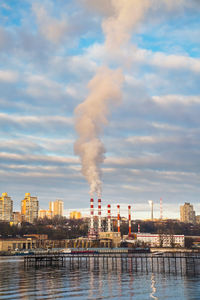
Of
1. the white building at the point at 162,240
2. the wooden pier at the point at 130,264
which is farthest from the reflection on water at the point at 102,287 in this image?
the white building at the point at 162,240

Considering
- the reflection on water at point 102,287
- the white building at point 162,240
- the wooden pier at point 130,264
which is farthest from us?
the white building at point 162,240

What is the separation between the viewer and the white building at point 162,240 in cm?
18188

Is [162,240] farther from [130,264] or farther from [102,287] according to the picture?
[102,287]

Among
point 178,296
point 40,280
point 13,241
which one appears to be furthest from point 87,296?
point 13,241

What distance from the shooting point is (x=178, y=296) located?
4466 centimetres

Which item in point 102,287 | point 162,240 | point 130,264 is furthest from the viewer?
point 162,240

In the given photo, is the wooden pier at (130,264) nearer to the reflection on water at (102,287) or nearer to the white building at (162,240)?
the reflection on water at (102,287)

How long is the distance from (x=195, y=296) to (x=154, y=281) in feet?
45.9

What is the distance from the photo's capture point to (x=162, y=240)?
591ft

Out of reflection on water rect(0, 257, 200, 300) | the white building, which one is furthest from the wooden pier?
the white building

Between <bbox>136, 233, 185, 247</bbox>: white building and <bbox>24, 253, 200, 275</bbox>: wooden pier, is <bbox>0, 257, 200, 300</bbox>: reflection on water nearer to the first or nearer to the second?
<bbox>24, 253, 200, 275</bbox>: wooden pier

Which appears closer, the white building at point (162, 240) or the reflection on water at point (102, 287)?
the reflection on water at point (102, 287)

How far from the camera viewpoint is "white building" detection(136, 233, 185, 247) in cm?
18188

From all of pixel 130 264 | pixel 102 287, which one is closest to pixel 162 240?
pixel 130 264
